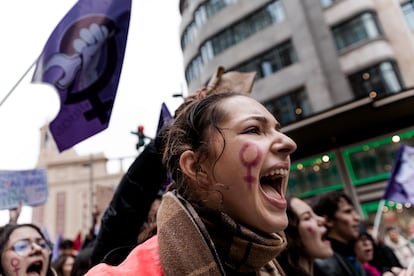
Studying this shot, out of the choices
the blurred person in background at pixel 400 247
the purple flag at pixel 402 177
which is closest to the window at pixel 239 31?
the blurred person in background at pixel 400 247

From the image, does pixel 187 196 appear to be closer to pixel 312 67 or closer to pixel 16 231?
pixel 16 231

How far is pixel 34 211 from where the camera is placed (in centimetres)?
4425

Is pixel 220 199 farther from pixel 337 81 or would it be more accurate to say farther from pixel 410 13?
pixel 410 13

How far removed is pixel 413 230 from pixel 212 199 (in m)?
11.2

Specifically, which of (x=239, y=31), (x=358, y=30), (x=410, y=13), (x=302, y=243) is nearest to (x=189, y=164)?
(x=302, y=243)

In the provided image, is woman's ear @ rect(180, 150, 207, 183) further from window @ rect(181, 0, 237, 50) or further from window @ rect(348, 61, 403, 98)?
window @ rect(181, 0, 237, 50)

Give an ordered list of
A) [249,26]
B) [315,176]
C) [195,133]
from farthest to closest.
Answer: [249,26]
[315,176]
[195,133]

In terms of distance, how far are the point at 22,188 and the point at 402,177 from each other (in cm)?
558

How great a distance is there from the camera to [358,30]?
53.7ft

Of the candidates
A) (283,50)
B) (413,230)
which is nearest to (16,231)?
(413,230)

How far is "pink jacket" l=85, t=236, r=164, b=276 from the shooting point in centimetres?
116

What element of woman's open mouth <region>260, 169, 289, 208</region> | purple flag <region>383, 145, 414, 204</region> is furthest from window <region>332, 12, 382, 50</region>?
woman's open mouth <region>260, 169, 289, 208</region>

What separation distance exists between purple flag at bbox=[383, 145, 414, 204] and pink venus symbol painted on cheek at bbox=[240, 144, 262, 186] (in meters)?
5.16

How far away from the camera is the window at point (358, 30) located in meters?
16.2
